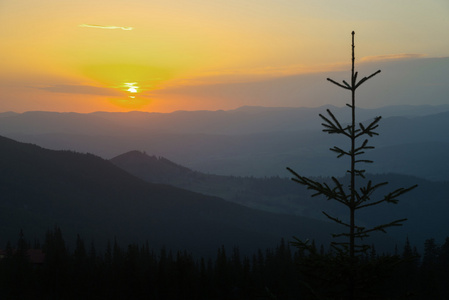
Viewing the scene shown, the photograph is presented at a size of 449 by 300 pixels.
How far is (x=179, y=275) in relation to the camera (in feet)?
319

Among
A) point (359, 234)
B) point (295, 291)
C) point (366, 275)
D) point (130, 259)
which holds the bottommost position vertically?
point (295, 291)

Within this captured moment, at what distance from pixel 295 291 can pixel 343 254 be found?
91.6 meters

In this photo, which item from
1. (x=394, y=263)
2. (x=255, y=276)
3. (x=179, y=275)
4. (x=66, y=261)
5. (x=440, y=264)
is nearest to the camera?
(x=394, y=263)

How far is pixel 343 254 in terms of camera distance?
1850cm

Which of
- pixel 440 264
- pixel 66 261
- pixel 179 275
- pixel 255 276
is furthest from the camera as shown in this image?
pixel 440 264

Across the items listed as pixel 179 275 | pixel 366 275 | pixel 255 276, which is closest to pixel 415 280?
pixel 255 276

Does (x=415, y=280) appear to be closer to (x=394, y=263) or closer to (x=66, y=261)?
(x=66, y=261)

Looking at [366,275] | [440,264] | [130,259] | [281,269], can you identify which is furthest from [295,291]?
[366,275]

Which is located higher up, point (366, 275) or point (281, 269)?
point (366, 275)

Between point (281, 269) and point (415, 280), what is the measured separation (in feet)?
87.6

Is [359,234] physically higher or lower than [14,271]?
higher

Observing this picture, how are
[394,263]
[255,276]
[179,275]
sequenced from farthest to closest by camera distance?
[255,276] < [179,275] < [394,263]

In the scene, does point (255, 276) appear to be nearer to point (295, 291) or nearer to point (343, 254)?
point (295, 291)

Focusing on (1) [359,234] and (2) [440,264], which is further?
(2) [440,264]
